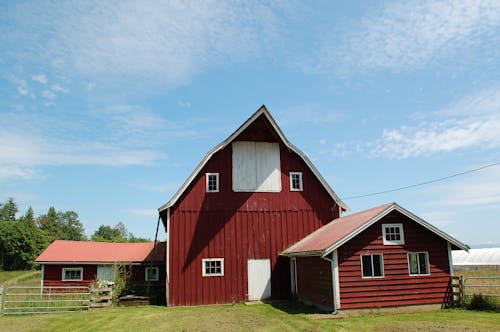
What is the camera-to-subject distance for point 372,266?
16.3 m

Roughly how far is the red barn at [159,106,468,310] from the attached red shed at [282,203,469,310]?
0.13ft

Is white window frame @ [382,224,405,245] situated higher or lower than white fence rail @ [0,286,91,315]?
higher

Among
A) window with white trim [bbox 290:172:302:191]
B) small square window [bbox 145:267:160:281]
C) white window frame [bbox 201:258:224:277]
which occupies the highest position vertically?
window with white trim [bbox 290:172:302:191]

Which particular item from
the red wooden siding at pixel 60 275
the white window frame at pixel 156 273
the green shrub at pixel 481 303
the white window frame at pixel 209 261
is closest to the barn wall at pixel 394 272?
the green shrub at pixel 481 303

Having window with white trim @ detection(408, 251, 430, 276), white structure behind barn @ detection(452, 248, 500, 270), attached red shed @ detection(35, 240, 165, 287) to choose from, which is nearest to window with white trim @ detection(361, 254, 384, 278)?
window with white trim @ detection(408, 251, 430, 276)

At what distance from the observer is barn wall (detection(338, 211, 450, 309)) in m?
15.9

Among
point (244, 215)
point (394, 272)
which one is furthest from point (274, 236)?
point (394, 272)

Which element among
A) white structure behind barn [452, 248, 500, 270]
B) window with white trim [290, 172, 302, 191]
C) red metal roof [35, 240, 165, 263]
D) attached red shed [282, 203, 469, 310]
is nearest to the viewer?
attached red shed [282, 203, 469, 310]

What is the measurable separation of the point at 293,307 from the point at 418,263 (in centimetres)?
571

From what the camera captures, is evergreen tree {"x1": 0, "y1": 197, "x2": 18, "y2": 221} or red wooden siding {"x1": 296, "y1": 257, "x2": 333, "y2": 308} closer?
red wooden siding {"x1": 296, "y1": 257, "x2": 333, "y2": 308}

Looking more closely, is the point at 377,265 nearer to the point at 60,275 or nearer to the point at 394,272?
the point at 394,272

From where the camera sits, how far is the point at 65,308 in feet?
60.8

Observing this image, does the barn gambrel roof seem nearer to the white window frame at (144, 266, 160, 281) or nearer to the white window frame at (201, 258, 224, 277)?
the white window frame at (201, 258, 224, 277)

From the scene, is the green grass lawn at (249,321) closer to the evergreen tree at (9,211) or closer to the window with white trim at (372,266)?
the window with white trim at (372,266)
